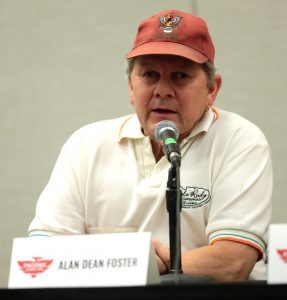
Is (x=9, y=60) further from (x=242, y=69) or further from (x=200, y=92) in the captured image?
(x=200, y=92)

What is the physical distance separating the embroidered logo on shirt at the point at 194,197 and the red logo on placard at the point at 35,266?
0.78 meters

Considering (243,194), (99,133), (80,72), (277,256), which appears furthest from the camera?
(80,72)

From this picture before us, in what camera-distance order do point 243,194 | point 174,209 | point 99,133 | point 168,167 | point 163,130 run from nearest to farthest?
1. point 174,209
2. point 163,130
3. point 243,194
4. point 168,167
5. point 99,133

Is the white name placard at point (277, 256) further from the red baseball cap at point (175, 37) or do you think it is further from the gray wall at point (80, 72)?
the gray wall at point (80, 72)

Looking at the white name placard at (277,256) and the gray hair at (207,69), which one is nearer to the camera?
the white name placard at (277,256)

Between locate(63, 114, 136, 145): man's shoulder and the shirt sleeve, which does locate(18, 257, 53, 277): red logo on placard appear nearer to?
the shirt sleeve

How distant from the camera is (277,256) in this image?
59.2 inches

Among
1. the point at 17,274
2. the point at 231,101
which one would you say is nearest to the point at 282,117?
the point at 231,101

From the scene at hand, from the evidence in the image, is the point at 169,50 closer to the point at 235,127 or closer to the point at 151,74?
the point at 151,74

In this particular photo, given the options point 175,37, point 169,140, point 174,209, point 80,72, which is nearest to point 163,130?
point 169,140

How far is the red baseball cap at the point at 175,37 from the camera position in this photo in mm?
2346

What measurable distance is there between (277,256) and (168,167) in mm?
911

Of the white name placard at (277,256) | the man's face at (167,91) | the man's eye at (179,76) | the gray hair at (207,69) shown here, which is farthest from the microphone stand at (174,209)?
the gray hair at (207,69)

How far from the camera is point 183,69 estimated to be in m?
2.35
